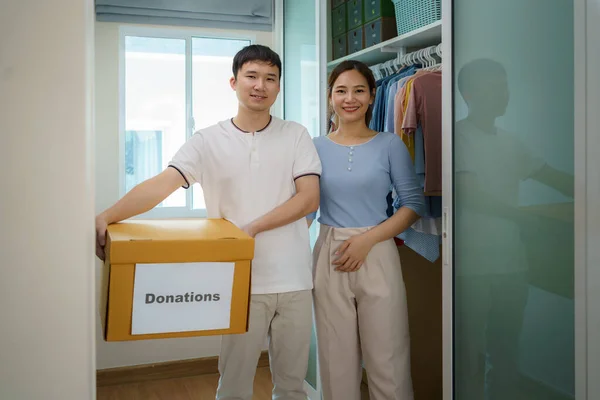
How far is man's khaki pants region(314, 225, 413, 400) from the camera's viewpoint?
202cm

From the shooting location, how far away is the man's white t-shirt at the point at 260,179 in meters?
1.88

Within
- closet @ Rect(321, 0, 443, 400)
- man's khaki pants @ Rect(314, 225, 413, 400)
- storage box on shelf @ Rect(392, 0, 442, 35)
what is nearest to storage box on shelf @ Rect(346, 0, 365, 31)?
closet @ Rect(321, 0, 443, 400)

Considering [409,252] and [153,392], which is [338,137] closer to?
[409,252]

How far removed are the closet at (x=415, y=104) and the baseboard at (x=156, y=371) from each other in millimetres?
1234

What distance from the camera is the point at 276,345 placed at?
1973 mm

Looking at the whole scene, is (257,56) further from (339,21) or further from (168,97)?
(168,97)

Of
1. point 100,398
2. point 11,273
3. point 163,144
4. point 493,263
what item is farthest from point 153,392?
point 11,273

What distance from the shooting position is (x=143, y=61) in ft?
11.7

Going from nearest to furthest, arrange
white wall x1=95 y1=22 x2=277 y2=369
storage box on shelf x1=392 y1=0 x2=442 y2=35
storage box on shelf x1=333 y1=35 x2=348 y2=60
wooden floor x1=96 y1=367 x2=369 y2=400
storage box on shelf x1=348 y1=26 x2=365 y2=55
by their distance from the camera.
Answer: storage box on shelf x1=392 y1=0 x2=442 y2=35, storage box on shelf x1=348 y1=26 x2=365 y2=55, storage box on shelf x1=333 y1=35 x2=348 y2=60, wooden floor x1=96 y1=367 x2=369 y2=400, white wall x1=95 y1=22 x2=277 y2=369

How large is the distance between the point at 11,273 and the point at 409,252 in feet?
8.03

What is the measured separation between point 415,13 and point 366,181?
88 cm

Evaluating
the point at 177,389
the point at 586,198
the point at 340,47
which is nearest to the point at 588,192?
the point at 586,198

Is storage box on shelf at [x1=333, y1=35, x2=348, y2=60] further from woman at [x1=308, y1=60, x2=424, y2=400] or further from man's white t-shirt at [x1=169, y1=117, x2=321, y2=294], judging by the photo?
man's white t-shirt at [x1=169, y1=117, x2=321, y2=294]

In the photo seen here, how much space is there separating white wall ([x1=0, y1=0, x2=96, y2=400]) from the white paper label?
677 mm
